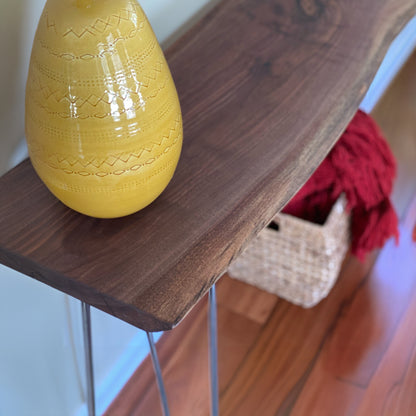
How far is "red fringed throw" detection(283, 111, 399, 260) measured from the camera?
50.0 inches

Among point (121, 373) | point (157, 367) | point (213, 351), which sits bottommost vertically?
point (121, 373)

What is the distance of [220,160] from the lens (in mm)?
715

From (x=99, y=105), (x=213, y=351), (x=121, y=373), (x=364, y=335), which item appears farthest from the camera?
(x=364, y=335)

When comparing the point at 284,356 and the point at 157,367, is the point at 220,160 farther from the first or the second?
the point at 284,356

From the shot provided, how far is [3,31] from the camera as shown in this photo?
0.65 m

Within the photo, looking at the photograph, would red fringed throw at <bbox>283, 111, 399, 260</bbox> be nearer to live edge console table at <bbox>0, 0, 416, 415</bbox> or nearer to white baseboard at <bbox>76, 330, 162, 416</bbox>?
live edge console table at <bbox>0, 0, 416, 415</bbox>

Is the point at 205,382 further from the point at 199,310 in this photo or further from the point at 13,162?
the point at 13,162

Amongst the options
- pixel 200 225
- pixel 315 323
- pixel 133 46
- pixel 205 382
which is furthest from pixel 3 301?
pixel 315 323

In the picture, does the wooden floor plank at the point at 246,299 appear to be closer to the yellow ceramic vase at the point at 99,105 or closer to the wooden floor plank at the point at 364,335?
the wooden floor plank at the point at 364,335

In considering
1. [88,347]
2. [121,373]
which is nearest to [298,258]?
[121,373]

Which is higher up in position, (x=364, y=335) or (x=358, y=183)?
(x=358, y=183)

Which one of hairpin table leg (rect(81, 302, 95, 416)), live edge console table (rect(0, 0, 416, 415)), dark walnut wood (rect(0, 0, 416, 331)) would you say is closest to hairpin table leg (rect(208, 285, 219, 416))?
live edge console table (rect(0, 0, 416, 415))

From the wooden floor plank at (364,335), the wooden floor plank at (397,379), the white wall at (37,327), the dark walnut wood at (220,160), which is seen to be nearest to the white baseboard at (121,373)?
the white wall at (37,327)

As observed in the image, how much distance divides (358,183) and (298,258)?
0.75 ft
